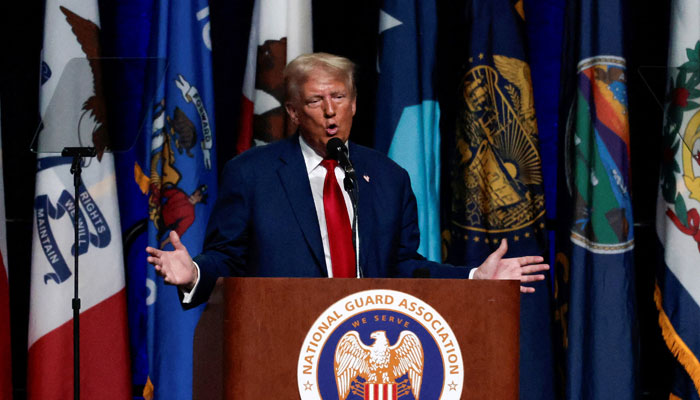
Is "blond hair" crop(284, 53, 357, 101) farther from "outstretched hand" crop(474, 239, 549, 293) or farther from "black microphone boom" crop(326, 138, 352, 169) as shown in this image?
"outstretched hand" crop(474, 239, 549, 293)

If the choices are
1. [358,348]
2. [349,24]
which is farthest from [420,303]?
[349,24]

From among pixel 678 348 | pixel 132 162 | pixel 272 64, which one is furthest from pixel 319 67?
pixel 678 348

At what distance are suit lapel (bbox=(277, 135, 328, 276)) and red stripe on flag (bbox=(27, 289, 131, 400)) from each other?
1210 mm

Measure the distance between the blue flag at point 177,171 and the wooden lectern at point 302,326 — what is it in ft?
5.28

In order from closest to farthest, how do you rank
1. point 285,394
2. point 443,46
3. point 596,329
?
1. point 285,394
2. point 596,329
3. point 443,46

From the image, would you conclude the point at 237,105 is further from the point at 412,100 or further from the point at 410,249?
the point at 410,249

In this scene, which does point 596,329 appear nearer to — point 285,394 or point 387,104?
point 387,104

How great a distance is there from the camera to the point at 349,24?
3.42 metres

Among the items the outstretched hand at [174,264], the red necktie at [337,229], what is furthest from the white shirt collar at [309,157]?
the outstretched hand at [174,264]

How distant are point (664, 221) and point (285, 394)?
7.23 feet

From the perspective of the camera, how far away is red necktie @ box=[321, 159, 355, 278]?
2029 millimetres

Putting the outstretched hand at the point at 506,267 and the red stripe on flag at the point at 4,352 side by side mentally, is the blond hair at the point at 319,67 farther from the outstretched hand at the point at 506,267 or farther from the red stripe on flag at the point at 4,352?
the red stripe on flag at the point at 4,352

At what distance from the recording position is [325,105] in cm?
217

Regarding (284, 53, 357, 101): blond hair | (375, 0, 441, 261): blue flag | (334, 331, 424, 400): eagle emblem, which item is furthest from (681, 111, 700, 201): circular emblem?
(334, 331, 424, 400): eagle emblem
